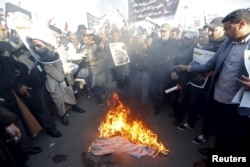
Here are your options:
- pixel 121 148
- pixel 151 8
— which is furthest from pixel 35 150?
pixel 151 8

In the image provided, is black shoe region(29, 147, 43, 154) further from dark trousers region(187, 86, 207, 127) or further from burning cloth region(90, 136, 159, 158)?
dark trousers region(187, 86, 207, 127)

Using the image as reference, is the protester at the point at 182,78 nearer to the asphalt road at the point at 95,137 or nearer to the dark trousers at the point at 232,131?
the asphalt road at the point at 95,137

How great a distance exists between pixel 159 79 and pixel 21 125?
12.4 ft

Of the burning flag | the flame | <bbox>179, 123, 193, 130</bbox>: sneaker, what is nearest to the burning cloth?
the burning flag

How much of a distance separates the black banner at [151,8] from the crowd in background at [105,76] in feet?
8.48

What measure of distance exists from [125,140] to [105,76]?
3159 millimetres

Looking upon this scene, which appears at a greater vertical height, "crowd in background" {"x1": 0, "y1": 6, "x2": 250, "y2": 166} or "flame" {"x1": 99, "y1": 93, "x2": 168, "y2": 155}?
"crowd in background" {"x1": 0, "y1": 6, "x2": 250, "y2": 166}

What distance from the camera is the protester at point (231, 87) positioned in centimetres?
308

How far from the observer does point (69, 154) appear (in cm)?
436

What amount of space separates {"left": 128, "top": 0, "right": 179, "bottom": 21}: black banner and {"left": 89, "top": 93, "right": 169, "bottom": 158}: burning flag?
5689mm

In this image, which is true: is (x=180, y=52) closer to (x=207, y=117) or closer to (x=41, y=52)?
(x=207, y=117)

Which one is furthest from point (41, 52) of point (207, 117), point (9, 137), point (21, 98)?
point (207, 117)

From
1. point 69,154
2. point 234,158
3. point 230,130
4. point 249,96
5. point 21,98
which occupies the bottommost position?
point 69,154

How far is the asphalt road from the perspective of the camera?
397cm
